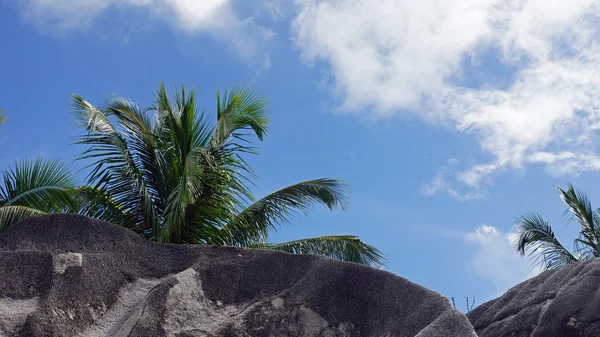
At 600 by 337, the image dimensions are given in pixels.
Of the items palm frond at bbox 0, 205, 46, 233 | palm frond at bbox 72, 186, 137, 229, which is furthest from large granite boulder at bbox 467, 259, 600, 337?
palm frond at bbox 0, 205, 46, 233

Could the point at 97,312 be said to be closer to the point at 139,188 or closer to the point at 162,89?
the point at 139,188

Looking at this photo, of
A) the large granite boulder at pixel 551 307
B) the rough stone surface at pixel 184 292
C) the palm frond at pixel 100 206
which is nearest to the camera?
the rough stone surface at pixel 184 292

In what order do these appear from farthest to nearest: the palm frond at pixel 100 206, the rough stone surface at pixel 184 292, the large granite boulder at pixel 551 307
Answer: the palm frond at pixel 100 206 → the large granite boulder at pixel 551 307 → the rough stone surface at pixel 184 292

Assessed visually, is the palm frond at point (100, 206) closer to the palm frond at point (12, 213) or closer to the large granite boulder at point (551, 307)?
the palm frond at point (12, 213)

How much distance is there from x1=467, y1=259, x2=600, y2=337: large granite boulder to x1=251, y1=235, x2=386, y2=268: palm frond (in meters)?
2.20

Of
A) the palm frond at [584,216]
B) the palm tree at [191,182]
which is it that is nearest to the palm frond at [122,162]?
the palm tree at [191,182]

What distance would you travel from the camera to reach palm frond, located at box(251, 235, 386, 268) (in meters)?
12.4

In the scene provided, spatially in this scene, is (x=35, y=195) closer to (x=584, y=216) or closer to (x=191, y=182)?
(x=191, y=182)

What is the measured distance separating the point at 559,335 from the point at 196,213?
533 cm

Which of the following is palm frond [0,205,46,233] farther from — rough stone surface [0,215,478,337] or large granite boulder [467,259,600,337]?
large granite boulder [467,259,600,337]

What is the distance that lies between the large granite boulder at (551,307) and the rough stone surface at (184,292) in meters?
3.05

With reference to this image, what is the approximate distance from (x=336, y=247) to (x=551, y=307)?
3985 mm

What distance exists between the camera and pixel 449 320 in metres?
6.46

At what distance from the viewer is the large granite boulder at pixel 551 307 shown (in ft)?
29.9
